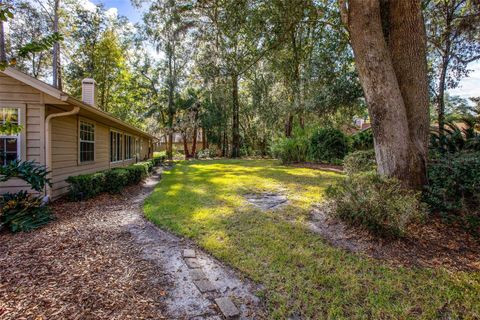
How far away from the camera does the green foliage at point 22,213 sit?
4359 millimetres

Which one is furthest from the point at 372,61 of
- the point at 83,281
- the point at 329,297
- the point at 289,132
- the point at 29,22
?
the point at 29,22

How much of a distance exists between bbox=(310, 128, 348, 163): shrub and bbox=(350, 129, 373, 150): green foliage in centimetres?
30

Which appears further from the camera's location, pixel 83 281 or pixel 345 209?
pixel 345 209

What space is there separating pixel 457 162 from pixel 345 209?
1931 millimetres

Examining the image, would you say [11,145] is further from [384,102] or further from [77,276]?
[384,102]

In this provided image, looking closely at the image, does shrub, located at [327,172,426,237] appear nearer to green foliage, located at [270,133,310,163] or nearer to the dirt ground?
the dirt ground

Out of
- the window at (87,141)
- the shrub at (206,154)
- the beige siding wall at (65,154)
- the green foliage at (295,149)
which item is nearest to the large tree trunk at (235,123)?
the shrub at (206,154)

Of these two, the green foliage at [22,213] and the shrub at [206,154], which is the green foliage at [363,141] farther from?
the shrub at [206,154]

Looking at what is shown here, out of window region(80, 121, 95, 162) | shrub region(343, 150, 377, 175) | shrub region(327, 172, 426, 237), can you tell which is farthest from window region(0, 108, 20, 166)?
shrub region(343, 150, 377, 175)

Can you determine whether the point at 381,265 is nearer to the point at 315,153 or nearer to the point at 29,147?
the point at 29,147

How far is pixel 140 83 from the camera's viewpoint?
25.2 m

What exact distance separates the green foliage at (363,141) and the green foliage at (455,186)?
6647 mm

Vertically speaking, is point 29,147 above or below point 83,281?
above

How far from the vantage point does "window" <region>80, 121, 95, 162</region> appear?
25.9 feet
